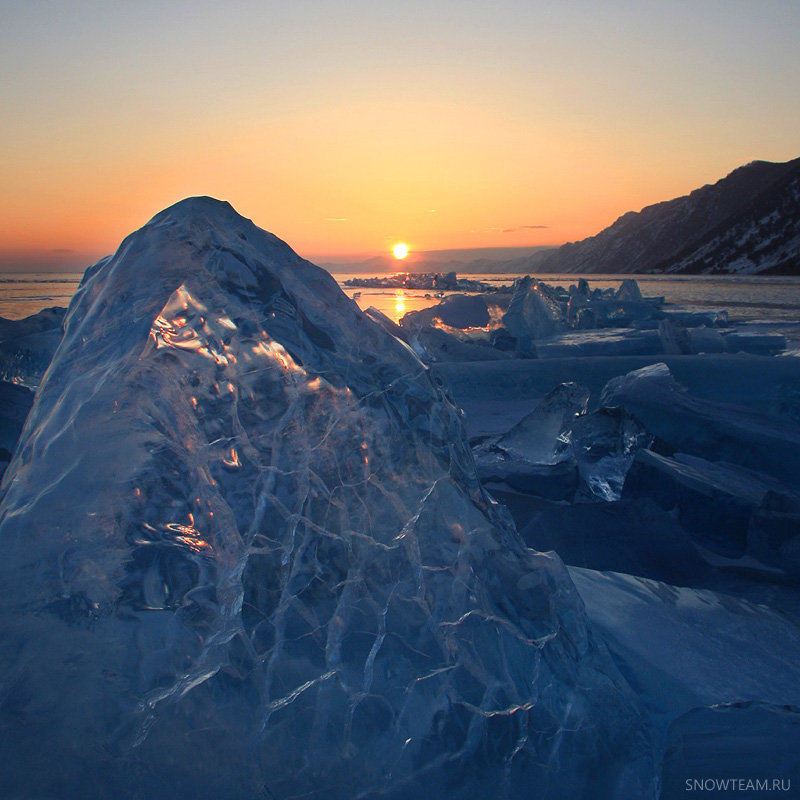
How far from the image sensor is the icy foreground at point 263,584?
76 cm

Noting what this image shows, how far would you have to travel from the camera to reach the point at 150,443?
0.89 meters

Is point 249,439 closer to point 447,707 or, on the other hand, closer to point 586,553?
point 447,707

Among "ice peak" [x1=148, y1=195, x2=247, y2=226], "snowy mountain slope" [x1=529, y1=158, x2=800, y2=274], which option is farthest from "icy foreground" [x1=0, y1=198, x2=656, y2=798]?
"snowy mountain slope" [x1=529, y1=158, x2=800, y2=274]

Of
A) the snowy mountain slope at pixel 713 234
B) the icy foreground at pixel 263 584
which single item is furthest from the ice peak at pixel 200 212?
the snowy mountain slope at pixel 713 234

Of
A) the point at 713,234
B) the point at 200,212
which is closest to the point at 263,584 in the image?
the point at 200,212

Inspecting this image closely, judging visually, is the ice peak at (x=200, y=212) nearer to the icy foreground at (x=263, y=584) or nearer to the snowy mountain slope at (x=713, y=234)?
the icy foreground at (x=263, y=584)

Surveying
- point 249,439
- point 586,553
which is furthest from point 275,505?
point 586,553

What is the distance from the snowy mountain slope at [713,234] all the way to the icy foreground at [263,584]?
46.9 meters

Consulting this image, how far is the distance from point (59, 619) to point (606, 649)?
81 centimetres

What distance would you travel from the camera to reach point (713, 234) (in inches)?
2350

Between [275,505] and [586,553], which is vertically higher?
[275,505]

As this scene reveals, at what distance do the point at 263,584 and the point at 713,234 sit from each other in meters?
68.0

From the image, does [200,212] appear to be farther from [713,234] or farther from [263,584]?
[713,234]

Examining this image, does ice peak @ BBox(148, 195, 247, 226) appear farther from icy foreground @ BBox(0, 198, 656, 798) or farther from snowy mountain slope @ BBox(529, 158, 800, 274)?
snowy mountain slope @ BBox(529, 158, 800, 274)
